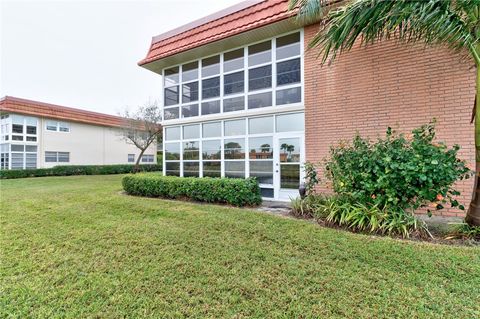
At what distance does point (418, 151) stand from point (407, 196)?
0.89 meters

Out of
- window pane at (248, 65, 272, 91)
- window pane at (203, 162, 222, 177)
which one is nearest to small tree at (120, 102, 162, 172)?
window pane at (203, 162, 222, 177)

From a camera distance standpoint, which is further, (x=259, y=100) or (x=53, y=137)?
(x=53, y=137)

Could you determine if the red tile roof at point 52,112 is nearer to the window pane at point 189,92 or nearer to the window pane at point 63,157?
the window pane at point 63,157

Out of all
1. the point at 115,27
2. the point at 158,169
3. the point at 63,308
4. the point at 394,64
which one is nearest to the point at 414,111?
the point at 394,64

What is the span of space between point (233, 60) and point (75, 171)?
18.8 m

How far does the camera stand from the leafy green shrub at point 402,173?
400cm

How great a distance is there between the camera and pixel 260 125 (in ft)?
26.0

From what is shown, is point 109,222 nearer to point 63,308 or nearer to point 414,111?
point 63,308

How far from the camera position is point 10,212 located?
617 centimetres

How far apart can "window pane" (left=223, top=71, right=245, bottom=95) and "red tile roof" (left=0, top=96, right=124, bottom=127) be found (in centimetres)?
1283

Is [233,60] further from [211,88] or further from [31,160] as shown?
[31,160]

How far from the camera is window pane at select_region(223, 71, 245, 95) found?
837cm

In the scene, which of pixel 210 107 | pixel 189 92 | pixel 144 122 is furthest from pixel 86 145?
pixel 210 107

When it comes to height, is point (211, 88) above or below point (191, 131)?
above
